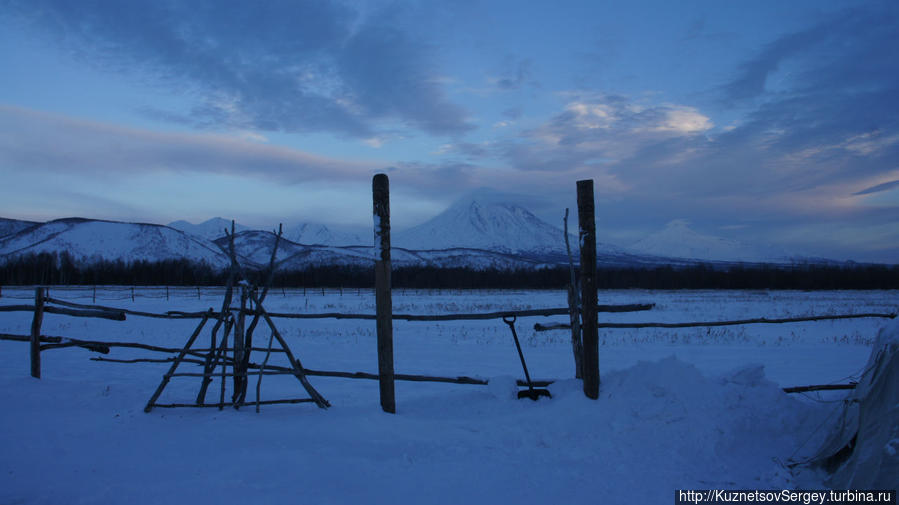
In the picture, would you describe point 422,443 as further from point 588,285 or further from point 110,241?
point 110,241

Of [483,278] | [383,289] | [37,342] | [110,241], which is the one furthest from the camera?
[110,241]

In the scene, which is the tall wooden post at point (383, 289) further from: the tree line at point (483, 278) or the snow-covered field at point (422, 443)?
the tree line at point (483, 278)

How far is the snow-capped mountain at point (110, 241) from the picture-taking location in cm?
15850

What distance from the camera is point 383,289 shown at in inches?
227

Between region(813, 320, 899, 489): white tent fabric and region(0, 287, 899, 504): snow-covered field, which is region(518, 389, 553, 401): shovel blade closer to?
region(0, 287, 899, 504): snow-covered field

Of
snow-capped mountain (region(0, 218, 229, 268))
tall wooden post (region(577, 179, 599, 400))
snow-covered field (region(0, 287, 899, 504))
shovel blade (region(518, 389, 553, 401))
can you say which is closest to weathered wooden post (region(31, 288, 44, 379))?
snow-covered field (region(0, 287, 899, 504))

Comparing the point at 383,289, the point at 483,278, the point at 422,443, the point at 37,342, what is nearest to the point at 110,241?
the point at 483,278

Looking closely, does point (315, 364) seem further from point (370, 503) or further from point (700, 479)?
point (700, 479)

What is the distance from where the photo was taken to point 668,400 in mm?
5141

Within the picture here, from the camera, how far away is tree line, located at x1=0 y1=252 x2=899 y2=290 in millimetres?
73125

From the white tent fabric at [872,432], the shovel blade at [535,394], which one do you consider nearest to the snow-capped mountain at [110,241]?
the shovel blade at [535,394]

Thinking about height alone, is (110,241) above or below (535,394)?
above

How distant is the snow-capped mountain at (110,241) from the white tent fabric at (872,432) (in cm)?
16583

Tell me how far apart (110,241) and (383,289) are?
201m
